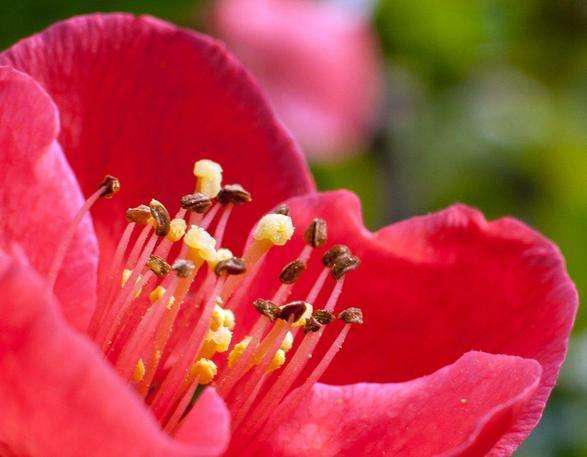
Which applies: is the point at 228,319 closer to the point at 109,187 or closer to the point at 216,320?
the point at 216,320

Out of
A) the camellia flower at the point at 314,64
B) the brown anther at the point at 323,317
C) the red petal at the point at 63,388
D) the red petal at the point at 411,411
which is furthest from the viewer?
the camellia flower at the point at 314,64

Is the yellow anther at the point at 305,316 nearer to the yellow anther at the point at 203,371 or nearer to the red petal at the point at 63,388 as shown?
the yellow anther at the point at 203,371

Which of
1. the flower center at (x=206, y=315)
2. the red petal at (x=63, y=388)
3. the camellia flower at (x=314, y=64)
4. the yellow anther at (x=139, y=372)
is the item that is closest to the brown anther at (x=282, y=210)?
the flower center at (x=206, y=315)

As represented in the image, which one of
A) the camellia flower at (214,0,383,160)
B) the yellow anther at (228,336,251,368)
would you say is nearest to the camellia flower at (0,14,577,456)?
the yellow anther at (228,336,251,368)

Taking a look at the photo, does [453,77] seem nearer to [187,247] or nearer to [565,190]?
[565,190]

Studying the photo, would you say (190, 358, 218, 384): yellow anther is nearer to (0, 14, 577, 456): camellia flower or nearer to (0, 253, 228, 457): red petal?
(0, 14, 577, 456): camellia flower
